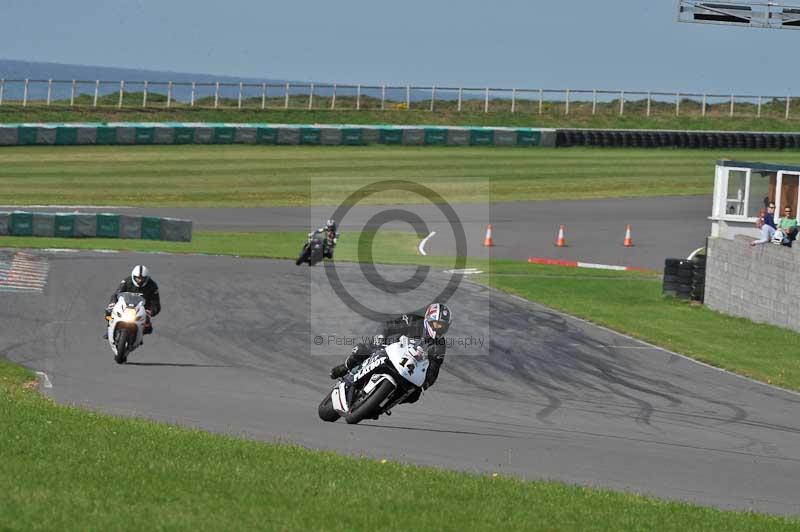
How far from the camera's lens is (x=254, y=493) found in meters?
9.25

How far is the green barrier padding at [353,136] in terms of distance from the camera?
6081 centimetres

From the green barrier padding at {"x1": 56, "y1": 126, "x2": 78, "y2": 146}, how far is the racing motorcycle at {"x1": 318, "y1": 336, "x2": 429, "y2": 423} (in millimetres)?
45755

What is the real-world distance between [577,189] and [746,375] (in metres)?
34.6

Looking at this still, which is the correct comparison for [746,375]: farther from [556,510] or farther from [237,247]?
[237,247]

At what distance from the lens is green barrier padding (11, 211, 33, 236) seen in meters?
37.0

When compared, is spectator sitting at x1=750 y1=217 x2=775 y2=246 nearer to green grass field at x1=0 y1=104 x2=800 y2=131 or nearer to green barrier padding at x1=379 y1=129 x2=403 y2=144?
green barrier padding at x1=379 y1=129 x2=403 y2=144

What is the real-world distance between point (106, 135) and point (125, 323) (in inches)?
1607

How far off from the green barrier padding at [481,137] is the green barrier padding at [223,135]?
11979 millimetres

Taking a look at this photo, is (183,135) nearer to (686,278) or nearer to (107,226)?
(107,226)

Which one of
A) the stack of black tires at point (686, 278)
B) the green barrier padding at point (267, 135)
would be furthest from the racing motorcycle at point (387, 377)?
the green barrier padding at point (267, 135)

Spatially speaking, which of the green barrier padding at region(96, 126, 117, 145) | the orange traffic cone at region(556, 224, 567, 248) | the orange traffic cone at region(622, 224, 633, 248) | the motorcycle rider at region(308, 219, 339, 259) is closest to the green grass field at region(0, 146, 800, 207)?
the green barrier padding at region(96, 126, 117, 145)

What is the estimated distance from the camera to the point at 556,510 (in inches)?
380

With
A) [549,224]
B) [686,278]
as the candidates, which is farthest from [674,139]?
[686,278]

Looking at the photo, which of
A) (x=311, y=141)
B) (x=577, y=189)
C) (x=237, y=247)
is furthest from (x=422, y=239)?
(x=311, y=141)
